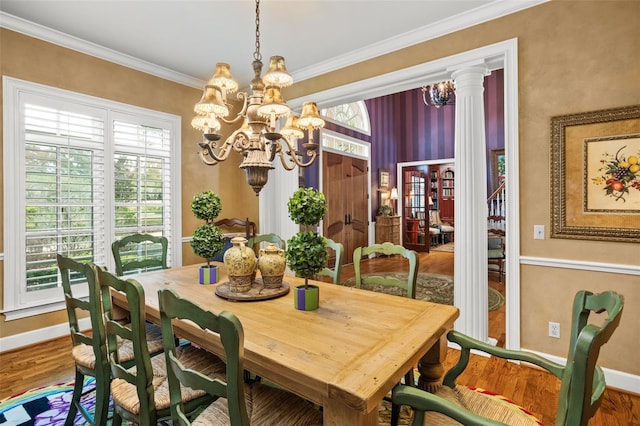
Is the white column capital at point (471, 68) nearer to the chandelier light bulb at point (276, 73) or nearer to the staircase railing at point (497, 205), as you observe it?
the chandelier light bulb at point (276, 73)

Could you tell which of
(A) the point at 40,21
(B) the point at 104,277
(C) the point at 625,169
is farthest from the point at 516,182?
(A) the point at 40,21

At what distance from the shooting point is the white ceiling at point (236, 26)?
105 inches

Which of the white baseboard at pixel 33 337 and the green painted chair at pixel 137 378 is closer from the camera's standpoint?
the green painted chair at pixel 137 378

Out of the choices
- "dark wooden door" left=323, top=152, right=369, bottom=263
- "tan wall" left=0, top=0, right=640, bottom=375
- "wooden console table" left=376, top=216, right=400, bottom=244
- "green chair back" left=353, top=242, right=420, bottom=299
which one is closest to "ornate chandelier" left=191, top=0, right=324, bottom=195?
"green chair back" left=353, top=242, right=420, bottom=299

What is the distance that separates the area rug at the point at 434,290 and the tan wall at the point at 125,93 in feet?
7.21

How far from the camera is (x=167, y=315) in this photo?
1.11m

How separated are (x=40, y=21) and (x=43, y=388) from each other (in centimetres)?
309

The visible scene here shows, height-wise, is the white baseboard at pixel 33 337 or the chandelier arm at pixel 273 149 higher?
Result: the chandelier arm at pixel 273 149

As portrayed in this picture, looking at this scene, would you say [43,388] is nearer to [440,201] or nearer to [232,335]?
[232,335]

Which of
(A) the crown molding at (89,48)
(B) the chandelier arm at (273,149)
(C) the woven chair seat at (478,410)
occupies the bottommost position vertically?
(C) the woven chair seat at (478,410)

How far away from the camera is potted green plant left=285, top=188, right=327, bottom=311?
1.53 m

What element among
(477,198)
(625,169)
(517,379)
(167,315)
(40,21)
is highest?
(40,21)

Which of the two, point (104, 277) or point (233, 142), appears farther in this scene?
point (233, 142)

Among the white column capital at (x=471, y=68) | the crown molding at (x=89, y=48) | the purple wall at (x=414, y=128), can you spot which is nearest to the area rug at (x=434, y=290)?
the purple wall at (x=414, y=128)
